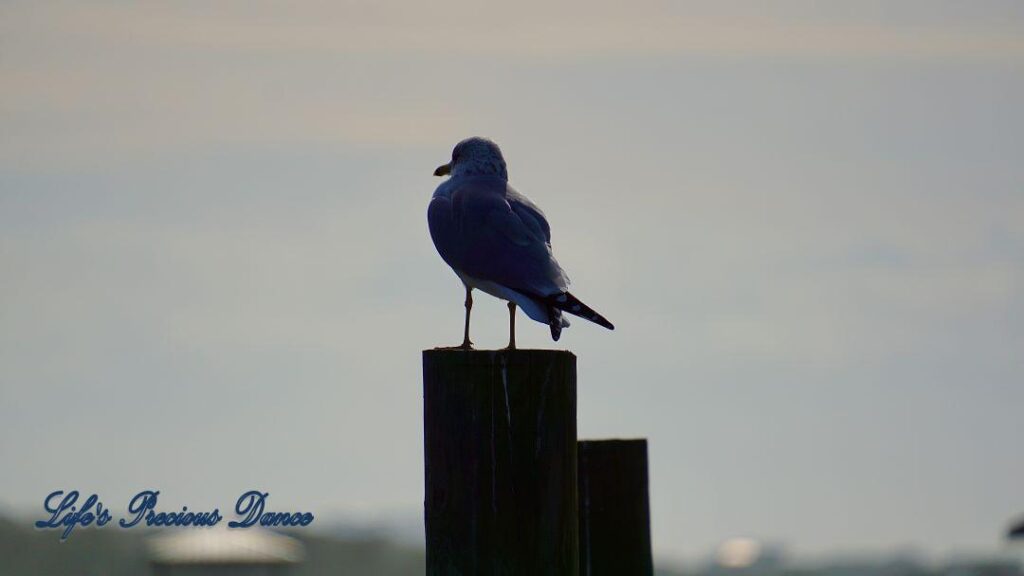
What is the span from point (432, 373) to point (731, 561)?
143ft

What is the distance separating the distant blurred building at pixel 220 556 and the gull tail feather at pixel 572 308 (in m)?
11.3

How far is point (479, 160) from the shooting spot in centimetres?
1019

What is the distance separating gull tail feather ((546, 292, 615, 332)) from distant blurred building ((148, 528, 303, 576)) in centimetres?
1133

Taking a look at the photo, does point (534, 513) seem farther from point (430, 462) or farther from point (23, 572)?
point (23, 572)

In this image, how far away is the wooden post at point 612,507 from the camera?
26.8ft

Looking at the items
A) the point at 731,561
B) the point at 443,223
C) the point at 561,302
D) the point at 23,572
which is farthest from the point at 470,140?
the point at 731,561

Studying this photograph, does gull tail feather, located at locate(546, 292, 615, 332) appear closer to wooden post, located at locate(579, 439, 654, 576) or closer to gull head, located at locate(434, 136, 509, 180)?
wooden post, located at locate(579, 439, 654, 576)

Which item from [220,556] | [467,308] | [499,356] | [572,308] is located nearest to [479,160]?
[467,308]

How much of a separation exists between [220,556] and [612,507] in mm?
11256

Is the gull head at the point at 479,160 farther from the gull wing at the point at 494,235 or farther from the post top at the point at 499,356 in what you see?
the post top at the point at 499,356

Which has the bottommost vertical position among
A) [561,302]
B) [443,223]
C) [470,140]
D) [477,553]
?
[477,553]

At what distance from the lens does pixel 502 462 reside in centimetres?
584

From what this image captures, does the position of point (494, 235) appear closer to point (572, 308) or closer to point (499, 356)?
point (572, 308)

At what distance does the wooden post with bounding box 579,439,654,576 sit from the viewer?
816 centimetres
